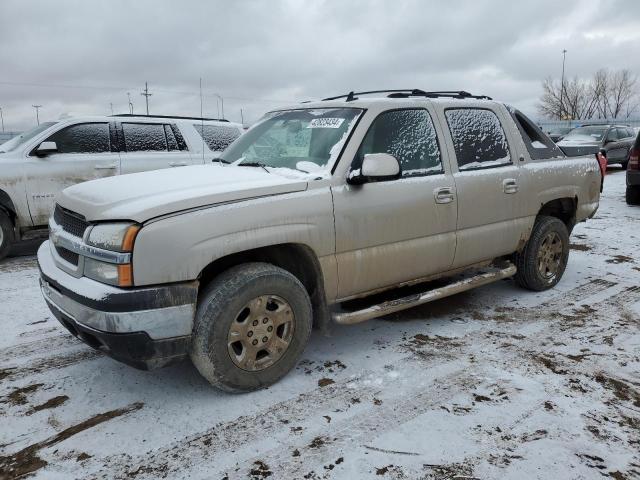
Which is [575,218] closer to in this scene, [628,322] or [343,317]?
[628,322]

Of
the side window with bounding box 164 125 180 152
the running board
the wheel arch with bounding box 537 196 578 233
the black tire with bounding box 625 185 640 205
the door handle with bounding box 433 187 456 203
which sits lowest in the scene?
the running board

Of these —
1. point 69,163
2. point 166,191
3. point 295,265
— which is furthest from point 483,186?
point 69,163

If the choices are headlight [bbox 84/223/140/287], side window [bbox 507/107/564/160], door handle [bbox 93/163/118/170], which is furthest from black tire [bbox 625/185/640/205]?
headlight [bbox 84/223/140/287]

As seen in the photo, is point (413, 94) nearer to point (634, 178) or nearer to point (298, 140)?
point (298, 140)

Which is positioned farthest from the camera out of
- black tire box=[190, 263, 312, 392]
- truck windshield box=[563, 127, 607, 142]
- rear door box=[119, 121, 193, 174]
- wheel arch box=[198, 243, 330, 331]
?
truck windshield box=[563, 127, 607, 142]

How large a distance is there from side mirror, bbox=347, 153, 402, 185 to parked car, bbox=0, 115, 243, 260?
4.73 m

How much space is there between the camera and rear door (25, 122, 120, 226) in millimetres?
Answer: 6703

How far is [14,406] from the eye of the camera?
3.04m

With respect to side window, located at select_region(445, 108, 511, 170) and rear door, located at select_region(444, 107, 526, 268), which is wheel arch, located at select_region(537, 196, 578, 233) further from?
side window, located at select_region(445, 108, 511, 170)

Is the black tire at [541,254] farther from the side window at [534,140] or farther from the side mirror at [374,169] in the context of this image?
the side mirror at [374,169]

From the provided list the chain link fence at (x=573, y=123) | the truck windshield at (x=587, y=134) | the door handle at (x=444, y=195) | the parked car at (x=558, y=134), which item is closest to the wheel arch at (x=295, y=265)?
the door handle at (x=444, y=195)

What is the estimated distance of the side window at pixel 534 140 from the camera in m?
4.75

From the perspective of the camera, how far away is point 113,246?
2.72 meters

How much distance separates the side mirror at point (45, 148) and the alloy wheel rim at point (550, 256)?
5.83 meters
